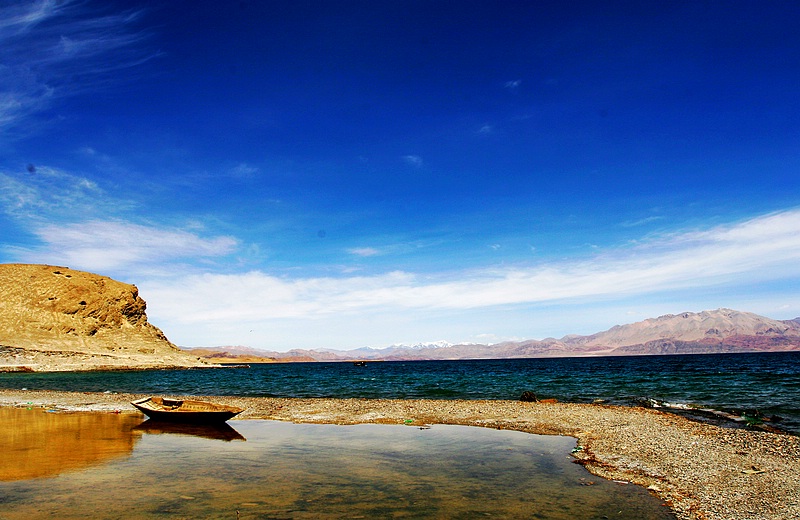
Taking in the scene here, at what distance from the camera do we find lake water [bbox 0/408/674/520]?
12.1m

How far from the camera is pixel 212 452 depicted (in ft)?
63.8

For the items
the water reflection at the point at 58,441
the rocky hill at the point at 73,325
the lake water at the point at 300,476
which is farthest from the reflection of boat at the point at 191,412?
the rocky hill at the point at 73,325

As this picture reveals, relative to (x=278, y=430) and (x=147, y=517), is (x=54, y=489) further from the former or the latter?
(x=278, y=430)

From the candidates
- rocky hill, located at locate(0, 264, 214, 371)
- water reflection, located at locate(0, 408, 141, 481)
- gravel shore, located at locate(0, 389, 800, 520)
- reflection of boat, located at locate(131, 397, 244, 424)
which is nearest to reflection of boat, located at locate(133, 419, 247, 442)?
reflection of boat, located at locate(131, 397, 244, 424)

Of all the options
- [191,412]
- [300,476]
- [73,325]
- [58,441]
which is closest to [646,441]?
[300,476]

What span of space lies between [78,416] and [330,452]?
20.5 metres

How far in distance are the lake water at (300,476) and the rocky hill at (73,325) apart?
313 feet

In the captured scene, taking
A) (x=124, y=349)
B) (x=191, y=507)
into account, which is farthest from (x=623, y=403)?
(x=124, y=349)

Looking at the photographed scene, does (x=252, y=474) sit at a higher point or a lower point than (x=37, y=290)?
lower

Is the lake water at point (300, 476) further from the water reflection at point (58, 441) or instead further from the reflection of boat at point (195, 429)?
the reflection of boat at point (195, 429)

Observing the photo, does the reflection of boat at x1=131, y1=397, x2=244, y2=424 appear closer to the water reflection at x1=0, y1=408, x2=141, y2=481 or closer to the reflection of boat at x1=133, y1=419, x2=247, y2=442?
the reflection of boat at x1=133, y1=419, x2=247, y2=442

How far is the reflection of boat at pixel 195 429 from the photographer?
76.9ft

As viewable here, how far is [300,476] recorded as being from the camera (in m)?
15.6

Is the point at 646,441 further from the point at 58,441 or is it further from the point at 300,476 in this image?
the point at 58,441
